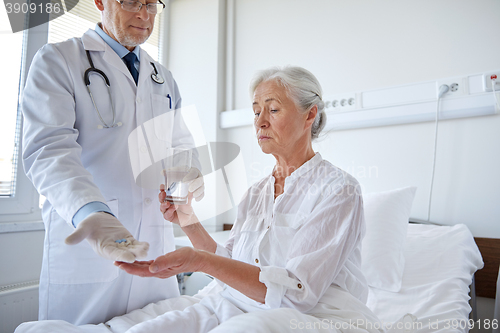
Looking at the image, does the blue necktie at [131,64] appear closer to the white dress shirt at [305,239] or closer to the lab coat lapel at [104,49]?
the lab coat lapel at [104,49]

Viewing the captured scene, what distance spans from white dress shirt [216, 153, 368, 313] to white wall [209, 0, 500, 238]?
1033 mm

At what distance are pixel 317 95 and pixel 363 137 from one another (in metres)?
0.96

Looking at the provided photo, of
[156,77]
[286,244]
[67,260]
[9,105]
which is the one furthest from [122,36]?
[9,105]

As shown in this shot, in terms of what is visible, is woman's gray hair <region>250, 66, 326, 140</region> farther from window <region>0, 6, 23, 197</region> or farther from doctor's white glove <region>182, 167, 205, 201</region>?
window <region>0, 6, 23, 197</region>

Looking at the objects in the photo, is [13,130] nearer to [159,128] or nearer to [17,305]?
[17,305]

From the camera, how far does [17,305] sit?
178cm

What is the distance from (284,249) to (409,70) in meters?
1.49

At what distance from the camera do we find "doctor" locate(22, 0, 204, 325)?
3.06 ft

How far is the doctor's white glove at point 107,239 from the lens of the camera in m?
0.69

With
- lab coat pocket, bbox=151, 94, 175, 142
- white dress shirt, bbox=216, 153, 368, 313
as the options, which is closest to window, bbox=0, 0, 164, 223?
lab coat pocket, bbox=151, 94, 175, 142

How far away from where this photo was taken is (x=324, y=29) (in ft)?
7.76

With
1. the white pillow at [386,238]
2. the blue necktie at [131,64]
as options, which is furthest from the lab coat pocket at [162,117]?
the white pillow at [386,238]

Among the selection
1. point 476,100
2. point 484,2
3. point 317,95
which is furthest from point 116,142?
point 484,2

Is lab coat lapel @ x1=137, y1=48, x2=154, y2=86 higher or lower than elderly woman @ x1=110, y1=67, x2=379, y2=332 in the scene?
higher
